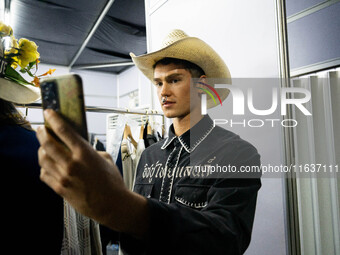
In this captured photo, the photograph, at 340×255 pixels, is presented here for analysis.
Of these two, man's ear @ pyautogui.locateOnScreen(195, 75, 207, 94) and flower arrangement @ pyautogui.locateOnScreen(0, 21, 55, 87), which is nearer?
flower arrangement @ pyautogui.locateOnScreen(0, 21, 55, 87)

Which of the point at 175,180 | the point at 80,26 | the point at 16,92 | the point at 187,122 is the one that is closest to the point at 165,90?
the point at 187,122

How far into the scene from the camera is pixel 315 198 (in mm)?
1189

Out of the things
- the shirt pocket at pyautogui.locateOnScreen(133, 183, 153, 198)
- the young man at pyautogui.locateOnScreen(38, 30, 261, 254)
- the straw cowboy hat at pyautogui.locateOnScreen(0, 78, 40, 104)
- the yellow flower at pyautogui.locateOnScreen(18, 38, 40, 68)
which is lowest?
the shirt pocket at pyautogui.locateOnScreen(133, 183, 153, 198)

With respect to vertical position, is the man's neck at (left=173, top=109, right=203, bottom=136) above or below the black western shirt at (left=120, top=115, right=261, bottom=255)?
above

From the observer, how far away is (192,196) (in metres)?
0.96

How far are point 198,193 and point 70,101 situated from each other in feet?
2.31

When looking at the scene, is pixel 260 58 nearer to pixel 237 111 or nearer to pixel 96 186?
pixel 237 111

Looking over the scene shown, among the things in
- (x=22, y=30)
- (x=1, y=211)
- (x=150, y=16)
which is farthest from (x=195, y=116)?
(x=22, y=30)

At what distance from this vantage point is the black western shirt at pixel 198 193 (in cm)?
51

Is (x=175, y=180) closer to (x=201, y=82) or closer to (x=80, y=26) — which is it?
(x=201, y=82)

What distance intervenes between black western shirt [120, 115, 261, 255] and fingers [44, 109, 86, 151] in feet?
0.62

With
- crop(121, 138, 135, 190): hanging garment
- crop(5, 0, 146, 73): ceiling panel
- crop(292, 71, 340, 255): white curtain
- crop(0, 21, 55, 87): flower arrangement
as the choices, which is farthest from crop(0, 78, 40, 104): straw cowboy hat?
crop(5, 0, 146, 73): ceiling panel

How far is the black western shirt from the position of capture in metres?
0.51

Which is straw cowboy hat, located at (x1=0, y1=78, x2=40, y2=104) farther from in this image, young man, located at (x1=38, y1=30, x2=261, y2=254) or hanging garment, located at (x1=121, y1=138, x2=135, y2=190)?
hanging garment, located at (x1=121, y1=138, x2=135, y2=190)
